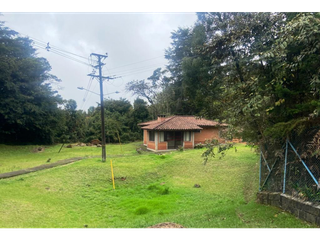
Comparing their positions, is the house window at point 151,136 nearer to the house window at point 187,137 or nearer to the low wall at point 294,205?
the house window at point 187,137

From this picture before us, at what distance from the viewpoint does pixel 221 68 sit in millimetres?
6980

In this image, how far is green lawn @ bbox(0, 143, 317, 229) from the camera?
5395 mm

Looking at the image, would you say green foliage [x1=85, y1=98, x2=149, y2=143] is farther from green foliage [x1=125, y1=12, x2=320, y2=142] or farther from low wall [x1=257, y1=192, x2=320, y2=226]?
low wall [x1=257, y1=192, x2=320, y2=226]

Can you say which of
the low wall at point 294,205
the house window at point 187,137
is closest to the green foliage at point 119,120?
the house window at point 187,137

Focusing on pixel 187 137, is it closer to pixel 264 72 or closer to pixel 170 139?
pixel 170 139

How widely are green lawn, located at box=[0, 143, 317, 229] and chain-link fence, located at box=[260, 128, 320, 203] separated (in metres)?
0.65

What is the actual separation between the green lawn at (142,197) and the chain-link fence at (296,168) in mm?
648

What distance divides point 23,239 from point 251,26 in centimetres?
639

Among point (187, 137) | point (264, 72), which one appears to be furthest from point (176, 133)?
point (264, 72)

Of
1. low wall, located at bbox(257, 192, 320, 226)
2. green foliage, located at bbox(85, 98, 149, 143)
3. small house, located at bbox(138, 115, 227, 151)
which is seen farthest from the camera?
green foliage, located at bbox(85, 98, 149, 143)

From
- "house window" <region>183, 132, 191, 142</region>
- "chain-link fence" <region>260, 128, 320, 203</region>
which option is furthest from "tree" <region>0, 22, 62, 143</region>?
"chain-link fence" <region>260, 128, 320, 203</region>

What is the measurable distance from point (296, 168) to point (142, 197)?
5776mm

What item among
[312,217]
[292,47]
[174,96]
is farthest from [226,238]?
[174,96]

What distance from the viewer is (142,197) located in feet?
29.1
